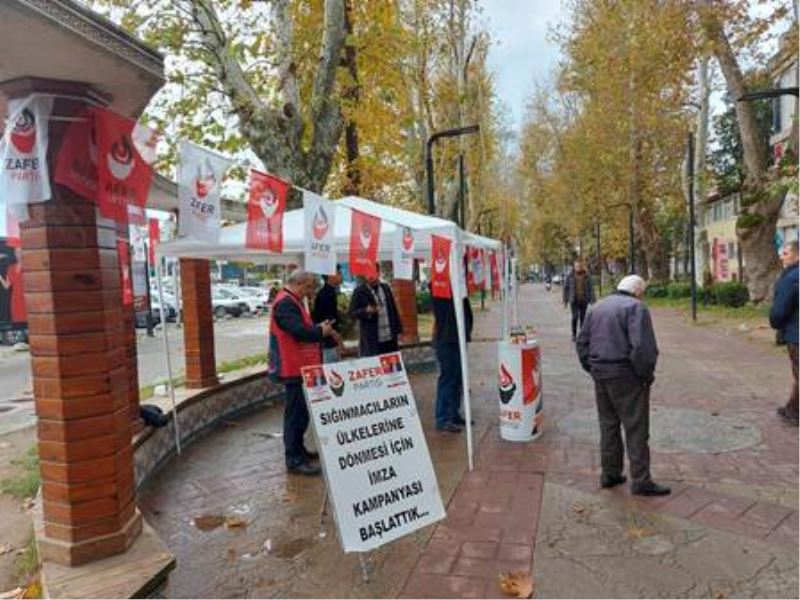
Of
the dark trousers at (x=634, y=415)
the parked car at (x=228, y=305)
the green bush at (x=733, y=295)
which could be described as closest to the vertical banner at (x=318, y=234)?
the dark trousers at (x=634, y=415)

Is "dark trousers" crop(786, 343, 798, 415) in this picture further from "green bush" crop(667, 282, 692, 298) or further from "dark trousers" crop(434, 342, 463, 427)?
"green bush" crop(667, 282, 692, 298)

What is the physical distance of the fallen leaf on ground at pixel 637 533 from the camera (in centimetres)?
439

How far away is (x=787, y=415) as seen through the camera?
290 inches

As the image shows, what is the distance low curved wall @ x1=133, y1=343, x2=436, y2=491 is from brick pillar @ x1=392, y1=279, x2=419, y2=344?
401 cm

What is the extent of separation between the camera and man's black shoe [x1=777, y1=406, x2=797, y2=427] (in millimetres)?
7249

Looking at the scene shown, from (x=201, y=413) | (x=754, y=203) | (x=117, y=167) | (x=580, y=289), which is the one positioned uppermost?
(x=754, y=203)

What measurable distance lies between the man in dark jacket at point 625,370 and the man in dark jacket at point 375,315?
3.01 m

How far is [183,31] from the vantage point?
8984mm

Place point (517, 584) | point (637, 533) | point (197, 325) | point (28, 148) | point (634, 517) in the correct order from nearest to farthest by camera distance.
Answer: point (28, 148)
point (517, 584)
point (637, 533)
point (634, 517)
point (197, 325)

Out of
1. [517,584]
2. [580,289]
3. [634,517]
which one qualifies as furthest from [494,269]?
[517,584]

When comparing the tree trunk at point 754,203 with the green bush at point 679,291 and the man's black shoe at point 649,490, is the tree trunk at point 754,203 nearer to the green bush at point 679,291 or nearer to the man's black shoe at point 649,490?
the green bush at point 679,291

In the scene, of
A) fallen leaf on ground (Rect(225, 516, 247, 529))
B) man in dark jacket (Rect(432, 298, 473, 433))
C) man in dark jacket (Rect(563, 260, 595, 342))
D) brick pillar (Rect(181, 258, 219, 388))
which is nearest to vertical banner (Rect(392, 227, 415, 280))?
man in dark jacket (Rect(432, 298, 473, 433))

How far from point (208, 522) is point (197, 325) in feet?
13.4

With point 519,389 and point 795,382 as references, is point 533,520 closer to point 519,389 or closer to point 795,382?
point 519,389
